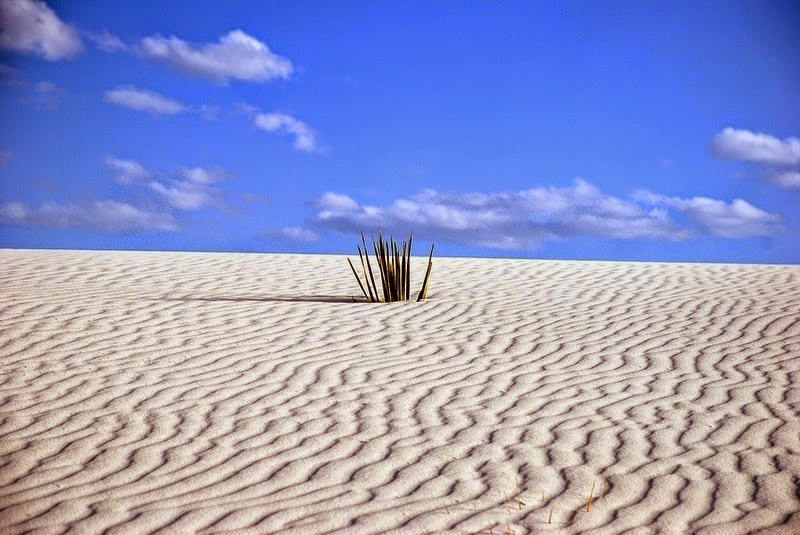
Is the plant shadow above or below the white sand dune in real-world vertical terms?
above

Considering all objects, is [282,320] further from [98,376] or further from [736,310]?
[736,310]

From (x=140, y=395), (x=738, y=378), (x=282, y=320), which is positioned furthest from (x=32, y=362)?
(x=738, y=378)

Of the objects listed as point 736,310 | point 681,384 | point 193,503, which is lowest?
point 193,503

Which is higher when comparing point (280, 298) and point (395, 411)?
point (280, 298)

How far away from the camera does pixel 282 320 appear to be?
802 cm

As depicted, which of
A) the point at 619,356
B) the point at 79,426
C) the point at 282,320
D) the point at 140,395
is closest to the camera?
the point at 79,426

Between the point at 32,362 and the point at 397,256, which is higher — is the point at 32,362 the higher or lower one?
the lower one

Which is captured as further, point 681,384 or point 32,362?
point 32,362

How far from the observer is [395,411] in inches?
204

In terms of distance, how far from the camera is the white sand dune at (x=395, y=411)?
144 inches

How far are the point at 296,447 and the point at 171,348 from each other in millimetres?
2792

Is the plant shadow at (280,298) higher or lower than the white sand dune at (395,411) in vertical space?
higher

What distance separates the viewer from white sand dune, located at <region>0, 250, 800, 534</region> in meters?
3.66

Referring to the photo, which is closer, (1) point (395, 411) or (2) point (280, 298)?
(1) point (395, 411)
